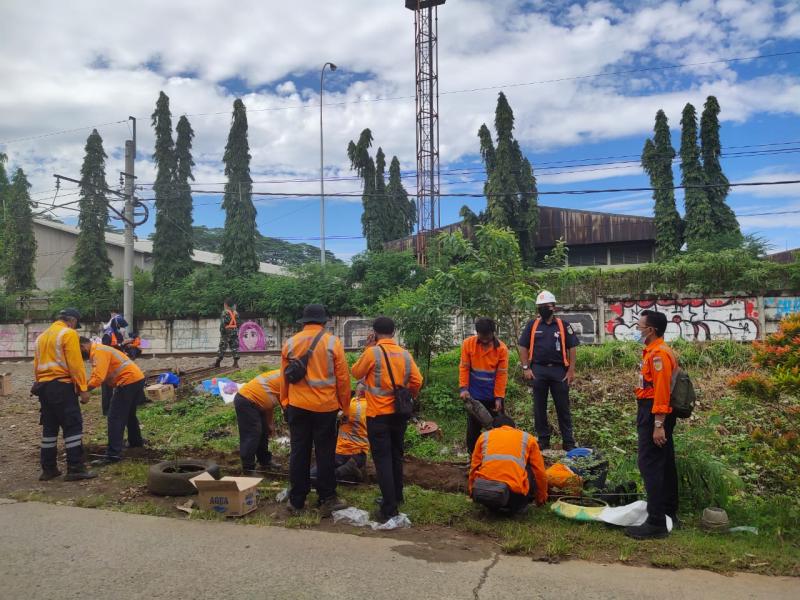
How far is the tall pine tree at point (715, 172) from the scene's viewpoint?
1129 inches

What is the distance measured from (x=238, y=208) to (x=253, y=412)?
87.7 feet

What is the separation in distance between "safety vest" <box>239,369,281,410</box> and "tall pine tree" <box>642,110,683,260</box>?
27330 mm

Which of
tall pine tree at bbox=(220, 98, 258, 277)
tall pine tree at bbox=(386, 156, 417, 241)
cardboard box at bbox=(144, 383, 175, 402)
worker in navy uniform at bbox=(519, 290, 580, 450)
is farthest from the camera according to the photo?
tall pine tree at bbox=(386, 156, 417, 241)

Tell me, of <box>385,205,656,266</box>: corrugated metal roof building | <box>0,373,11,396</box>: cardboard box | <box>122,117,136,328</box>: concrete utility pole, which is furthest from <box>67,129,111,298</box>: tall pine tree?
<box>0,373,11,396</box>: cardboard box

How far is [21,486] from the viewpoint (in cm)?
632

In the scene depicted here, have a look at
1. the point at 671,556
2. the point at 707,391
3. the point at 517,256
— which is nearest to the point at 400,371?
the point at 671,556

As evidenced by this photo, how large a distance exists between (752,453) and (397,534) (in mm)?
3256

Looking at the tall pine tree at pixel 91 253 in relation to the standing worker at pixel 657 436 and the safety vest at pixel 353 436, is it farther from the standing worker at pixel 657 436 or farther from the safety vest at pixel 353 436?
the standing worker at pixel 657 436

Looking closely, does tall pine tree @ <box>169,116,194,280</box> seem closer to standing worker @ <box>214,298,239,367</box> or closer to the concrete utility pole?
the concrete utility pole

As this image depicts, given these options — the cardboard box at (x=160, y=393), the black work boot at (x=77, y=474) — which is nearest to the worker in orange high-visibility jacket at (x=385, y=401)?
the black work boot at (x=77, y=474)

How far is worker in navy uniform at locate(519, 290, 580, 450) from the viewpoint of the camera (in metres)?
7.08

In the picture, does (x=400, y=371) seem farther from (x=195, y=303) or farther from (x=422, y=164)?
(x=422, y=164)

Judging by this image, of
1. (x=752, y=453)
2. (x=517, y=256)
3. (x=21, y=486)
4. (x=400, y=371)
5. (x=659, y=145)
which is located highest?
(x=659, y=145)

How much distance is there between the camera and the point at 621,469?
575 centimetres
